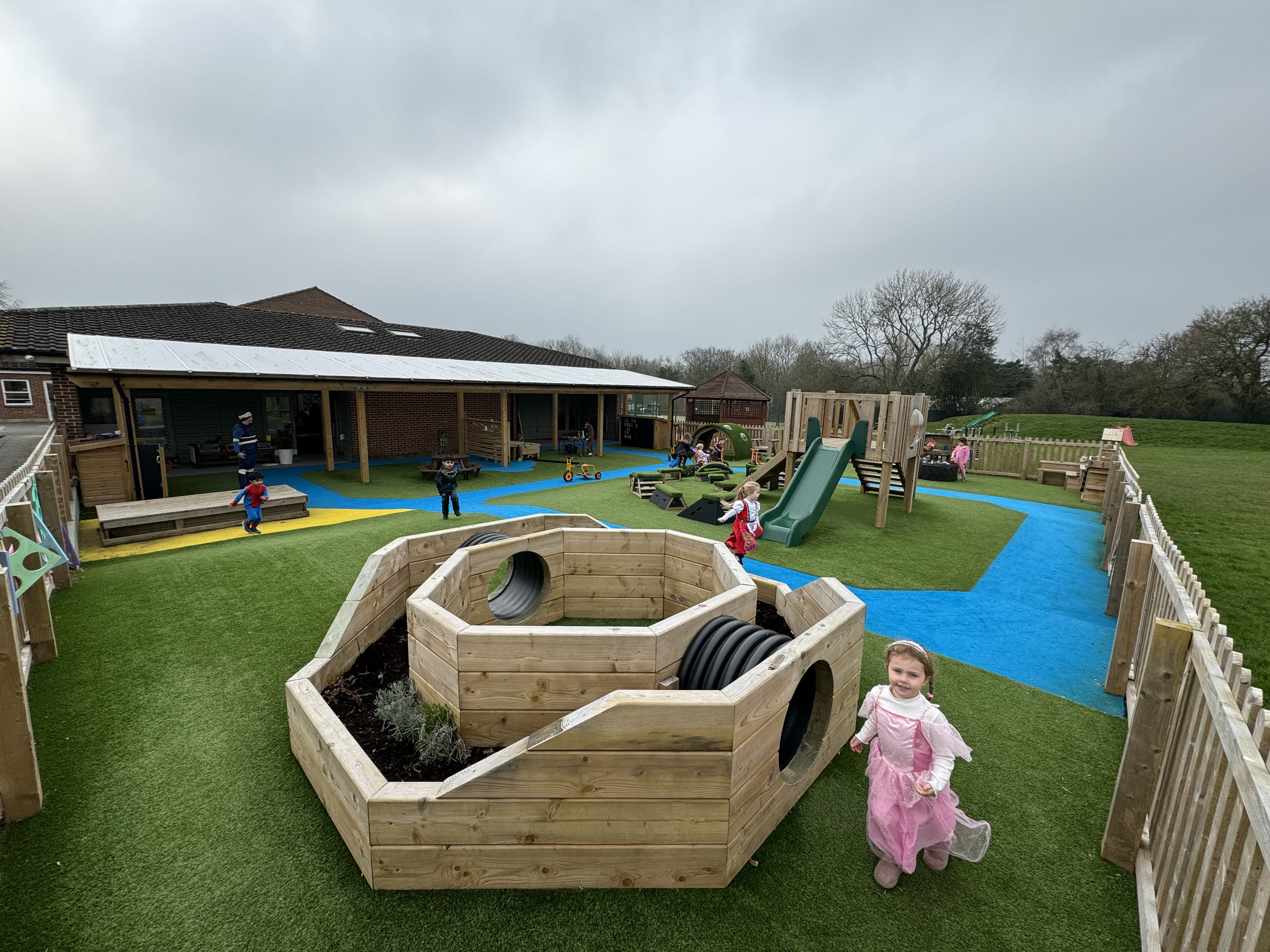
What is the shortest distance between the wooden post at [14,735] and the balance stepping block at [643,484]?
11.4 meters

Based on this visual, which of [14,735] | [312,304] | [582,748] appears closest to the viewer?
[582,748]

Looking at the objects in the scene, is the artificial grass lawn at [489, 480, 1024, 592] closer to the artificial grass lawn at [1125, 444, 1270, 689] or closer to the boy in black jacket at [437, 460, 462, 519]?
the boy in black jacket at [437, 460, 462, 519]

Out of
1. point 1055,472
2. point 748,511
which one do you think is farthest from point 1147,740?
point 1055,472

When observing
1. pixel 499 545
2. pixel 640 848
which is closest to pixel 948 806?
pixel 640 848

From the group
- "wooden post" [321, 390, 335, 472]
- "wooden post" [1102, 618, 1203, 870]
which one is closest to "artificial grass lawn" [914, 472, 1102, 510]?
"wooden post" [1102, 618, 1203, 870]

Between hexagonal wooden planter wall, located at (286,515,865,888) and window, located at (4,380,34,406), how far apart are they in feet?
58.9

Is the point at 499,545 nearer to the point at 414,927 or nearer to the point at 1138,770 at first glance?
the point at 414,927

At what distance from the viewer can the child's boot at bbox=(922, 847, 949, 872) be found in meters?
3.16

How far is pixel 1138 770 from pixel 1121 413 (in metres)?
41.8

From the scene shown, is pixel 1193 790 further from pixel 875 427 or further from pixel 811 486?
pixel 875 427

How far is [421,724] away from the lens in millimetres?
3873

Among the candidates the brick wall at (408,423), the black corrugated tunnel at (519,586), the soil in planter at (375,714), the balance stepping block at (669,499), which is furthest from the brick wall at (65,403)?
the balance stepping block at (669,499)

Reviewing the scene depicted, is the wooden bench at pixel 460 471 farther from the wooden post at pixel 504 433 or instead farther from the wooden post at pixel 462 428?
the wooden post at pixel 462 428

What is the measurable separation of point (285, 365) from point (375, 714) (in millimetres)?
11824
